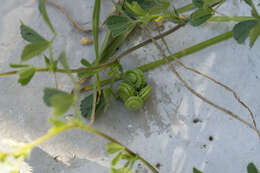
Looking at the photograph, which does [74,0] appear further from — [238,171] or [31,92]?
[238,171]

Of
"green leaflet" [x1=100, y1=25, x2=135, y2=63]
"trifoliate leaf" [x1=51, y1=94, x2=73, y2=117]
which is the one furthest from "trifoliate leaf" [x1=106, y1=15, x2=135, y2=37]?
"trifoliate leaf" [x1=51, y1=94, x2=73, y2=117]

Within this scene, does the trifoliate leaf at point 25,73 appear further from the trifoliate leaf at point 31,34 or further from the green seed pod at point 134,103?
the green seed pod at point 134,103

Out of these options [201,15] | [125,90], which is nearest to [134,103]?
[125,90]

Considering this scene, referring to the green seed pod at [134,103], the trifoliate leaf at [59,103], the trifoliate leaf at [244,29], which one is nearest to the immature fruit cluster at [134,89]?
the green seed pod at [134,103]

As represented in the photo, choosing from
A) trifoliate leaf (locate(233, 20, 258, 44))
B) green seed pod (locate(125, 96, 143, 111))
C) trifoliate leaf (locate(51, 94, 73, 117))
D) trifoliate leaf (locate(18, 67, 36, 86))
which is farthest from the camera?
green seed pod (locate(125, 96, 143, 111))

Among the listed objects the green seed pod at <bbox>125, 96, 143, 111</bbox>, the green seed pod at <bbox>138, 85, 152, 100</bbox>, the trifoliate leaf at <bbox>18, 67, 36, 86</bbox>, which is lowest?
the green seed pod at <bbox>125, 96, 143, 111</bbox>

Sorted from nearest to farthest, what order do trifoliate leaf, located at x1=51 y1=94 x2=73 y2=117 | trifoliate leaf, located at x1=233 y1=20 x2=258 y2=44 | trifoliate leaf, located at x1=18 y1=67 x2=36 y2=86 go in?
1. trifoliate leaf, located at x1=51 y1=94 x2=73 y2=117
2. trifoliate leaf, located at x1=18 y1=67 x2=36 y2=86
3. trifoliate leaf, located at x1=233 y1=20 x2=258 y2=44

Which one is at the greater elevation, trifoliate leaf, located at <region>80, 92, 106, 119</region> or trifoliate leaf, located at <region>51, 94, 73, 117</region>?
trifoliate leaf, located at <region>51, 94, 73, 117</region>

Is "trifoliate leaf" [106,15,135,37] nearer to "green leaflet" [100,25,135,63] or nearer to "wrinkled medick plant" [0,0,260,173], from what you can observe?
"wrinkled medick plant" [0,0,260,173]
